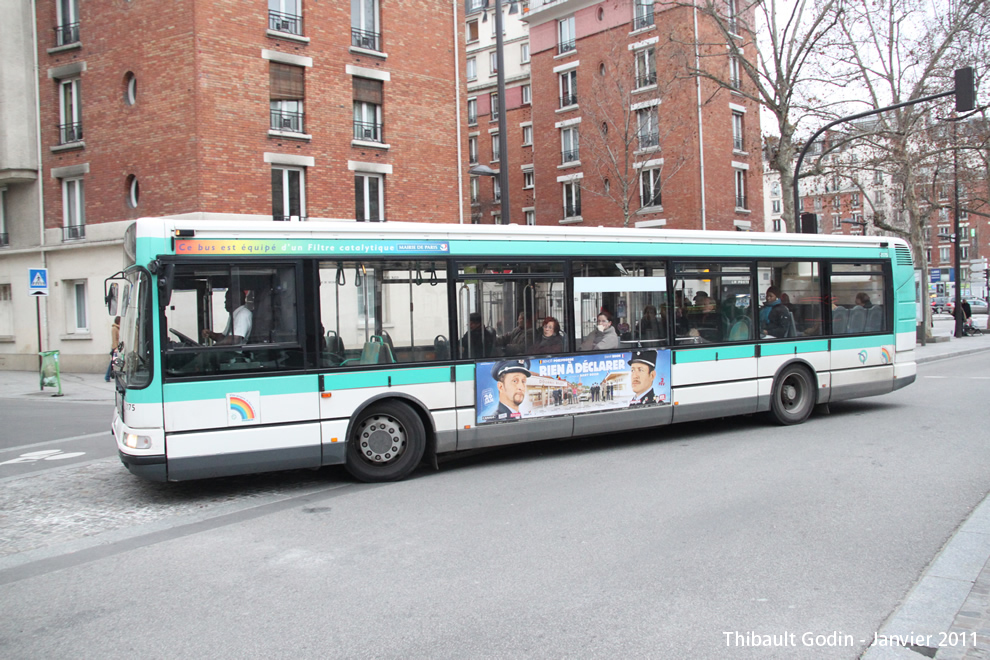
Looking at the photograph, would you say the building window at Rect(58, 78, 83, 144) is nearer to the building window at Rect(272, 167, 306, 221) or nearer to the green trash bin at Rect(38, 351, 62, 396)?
the building window at Rect(272, 167, 306, 221)

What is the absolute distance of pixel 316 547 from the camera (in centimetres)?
582

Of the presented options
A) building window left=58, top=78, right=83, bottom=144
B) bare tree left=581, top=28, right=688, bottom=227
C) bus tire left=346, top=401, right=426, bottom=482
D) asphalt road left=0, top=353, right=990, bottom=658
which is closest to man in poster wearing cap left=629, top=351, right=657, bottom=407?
asphalt road left=0, top=353, right=990, bottom=658

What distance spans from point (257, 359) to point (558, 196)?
1381 inches

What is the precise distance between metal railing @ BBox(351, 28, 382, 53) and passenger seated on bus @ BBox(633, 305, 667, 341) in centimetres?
1840

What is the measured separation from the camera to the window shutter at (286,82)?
23172 millimetres

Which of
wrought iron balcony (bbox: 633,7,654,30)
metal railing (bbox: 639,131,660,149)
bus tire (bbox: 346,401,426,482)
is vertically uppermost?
wrought iron balcony (bbox: 633,7,654,30)

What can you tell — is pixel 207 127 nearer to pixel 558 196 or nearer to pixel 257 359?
pixel 257 359

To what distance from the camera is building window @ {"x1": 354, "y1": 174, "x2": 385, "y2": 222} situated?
25.1 m

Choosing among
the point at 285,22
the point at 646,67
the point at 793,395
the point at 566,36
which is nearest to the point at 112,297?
the point at 793,395

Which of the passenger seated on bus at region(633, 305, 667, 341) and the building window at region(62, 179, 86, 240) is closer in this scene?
the passenger seated on bus at region(633, 305, 667, 341)

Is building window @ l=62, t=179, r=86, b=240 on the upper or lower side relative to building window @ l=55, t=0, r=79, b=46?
lower

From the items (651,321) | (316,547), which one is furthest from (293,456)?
(651,321)

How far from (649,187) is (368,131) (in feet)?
52.7

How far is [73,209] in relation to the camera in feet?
81.9
